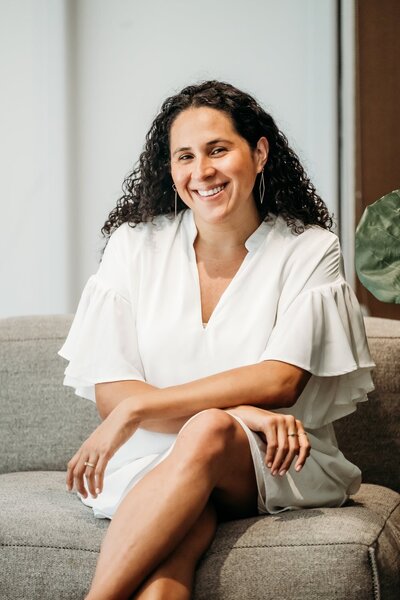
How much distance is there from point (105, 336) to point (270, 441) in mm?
502

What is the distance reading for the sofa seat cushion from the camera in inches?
67.7

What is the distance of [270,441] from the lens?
186cm

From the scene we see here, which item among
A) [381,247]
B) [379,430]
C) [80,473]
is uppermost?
[381,247]

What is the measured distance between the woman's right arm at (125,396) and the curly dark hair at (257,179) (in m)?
0.43

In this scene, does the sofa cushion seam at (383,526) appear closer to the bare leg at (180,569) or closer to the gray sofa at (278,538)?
the gray sofa at (278,538)

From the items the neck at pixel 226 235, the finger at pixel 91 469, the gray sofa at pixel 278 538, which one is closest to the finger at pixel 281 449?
the gray sofa at pixel 278 538

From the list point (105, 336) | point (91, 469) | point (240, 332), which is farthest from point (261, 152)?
point (91, 469)

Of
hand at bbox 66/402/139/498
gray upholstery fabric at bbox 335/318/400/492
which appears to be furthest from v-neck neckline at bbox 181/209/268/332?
gray upholstery fabric at bbox 335/318/400/492

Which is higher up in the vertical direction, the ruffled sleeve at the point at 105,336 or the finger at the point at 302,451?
the ruffled sleeve at the point at 105,336

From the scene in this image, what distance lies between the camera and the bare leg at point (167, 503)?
1.67 metres

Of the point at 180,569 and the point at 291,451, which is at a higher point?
the point at 291,451

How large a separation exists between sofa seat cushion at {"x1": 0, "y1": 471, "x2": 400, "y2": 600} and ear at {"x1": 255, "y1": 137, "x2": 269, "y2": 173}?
2.58 ft

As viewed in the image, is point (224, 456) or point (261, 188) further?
point (261, 188)

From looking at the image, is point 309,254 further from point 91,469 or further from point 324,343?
point 91,469
